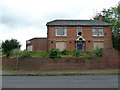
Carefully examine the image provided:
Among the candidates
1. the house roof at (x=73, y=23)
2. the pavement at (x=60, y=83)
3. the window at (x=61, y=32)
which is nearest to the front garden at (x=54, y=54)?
the window at (x=61, y=32)

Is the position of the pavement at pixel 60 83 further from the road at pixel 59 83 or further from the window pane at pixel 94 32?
the window pane at pixel 94 32

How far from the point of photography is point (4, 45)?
194ft

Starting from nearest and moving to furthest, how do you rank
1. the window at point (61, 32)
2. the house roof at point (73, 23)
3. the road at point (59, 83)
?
the road at point (59, 83)
the window at point (61, 32)
the house roof at point (73, 23)

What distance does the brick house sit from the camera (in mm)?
47000

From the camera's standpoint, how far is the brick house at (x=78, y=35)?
47.0 meters

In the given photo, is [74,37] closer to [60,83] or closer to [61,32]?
[61,32]

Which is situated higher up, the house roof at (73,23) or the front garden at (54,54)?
the house roof at (73,23)

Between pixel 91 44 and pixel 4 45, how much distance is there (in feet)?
76.8

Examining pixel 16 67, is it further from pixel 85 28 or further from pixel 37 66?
pixel 85 28

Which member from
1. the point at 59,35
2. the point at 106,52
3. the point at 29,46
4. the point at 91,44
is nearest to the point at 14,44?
the point at 29,46

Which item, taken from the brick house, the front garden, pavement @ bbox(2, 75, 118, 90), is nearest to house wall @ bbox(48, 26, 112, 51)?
the brick house

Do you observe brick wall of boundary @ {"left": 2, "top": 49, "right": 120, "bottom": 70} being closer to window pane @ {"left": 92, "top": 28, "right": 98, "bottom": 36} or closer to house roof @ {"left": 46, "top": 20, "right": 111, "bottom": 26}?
window pane @ {"left": 92, "top": 28, "right": 98, "bottom": 36}

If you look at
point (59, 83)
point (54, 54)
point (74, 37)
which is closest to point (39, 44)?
point (74, 37)

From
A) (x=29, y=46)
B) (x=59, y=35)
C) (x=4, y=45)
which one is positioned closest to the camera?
(x=59, y=35)
